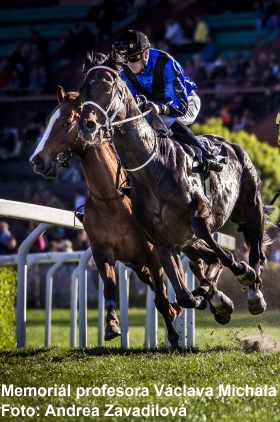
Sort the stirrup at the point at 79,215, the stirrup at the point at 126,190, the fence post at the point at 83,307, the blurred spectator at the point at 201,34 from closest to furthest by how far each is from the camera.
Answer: the stirrup at the point at 126,190
the stirrup at the point at 79,215
the fence post at the point at 83,307
the blurred spectator at the point at 201,34

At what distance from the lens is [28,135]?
69.6 feet

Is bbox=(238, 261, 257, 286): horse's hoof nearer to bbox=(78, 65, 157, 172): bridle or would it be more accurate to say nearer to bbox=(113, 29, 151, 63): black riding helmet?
bbox=(78, 65, 157, 172): bridle

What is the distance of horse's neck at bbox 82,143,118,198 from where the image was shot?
24.7 feet

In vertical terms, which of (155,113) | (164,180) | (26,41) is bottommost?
(164,180)

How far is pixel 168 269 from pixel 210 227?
0.54 metres

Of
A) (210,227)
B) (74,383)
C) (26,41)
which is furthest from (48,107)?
(74,383)

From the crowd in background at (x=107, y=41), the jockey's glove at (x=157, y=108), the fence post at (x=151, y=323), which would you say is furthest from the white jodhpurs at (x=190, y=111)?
the crowd in background at (x=107, y=41)

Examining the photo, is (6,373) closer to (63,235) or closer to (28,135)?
(63,235)

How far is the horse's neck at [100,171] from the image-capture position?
24.7ft

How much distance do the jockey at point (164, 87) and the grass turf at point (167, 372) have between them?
54.6 inches

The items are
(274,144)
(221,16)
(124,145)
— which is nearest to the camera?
(124,145)

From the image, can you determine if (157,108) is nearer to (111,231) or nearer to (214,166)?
(214,166)

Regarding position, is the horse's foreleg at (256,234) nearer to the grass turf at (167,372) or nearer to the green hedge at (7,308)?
the grass turf at (167,372)

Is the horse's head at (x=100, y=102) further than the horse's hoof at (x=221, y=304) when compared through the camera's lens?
No
